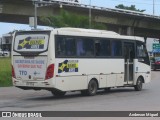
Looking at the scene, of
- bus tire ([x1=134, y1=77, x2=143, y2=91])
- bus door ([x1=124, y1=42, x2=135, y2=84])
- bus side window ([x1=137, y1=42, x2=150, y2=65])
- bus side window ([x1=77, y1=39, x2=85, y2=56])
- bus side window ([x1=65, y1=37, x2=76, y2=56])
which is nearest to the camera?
bus side window ([x1=65, y1=37, x2=76, y2=56])

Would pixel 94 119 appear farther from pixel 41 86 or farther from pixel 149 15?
pixel 149 15

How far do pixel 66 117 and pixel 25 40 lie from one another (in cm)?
816

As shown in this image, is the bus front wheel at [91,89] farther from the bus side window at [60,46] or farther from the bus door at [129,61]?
the bus door at [129,61]

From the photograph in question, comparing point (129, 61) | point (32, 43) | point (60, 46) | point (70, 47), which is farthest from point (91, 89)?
point (129, 61)

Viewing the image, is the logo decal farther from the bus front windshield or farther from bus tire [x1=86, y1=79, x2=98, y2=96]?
bus tire [x1=86, y1=79, x2=98, y2=96]

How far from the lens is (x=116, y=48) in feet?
79.4

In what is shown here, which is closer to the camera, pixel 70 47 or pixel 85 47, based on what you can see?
pixel 70 47

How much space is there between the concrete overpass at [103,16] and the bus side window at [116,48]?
36569 millimetres

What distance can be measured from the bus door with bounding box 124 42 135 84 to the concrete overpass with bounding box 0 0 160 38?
118ft

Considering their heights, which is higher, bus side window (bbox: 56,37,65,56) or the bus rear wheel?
bus side window (bbox: 56,37,65,56)

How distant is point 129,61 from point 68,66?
216 inches

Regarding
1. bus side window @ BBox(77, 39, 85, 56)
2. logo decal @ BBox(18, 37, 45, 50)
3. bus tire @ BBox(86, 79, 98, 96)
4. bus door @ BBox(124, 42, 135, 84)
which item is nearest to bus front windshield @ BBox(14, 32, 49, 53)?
logo decal @ BBox(18, 37, 45, 50)

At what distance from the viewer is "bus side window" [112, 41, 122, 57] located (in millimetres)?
23984

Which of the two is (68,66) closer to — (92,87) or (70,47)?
(70,47)
